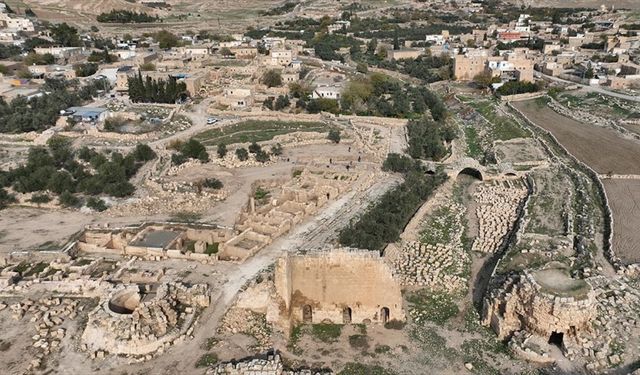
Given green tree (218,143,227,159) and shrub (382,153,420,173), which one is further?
green tree (218,143,227,159)

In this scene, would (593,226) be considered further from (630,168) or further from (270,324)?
(270,324)

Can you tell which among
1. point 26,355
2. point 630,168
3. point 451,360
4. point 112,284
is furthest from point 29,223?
point 630,168

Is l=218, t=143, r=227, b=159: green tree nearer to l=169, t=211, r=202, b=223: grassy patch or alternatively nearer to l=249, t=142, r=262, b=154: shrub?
l=249, t=142, r=262, b=154: shrub

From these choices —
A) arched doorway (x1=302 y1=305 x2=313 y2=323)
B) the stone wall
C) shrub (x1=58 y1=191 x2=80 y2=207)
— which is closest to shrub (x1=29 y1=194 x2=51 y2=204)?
shrub (x1=58 y1=191 x2=80 y2=207)

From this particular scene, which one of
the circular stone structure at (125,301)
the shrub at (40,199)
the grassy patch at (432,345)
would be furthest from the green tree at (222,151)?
the grassy patch at (432,345)

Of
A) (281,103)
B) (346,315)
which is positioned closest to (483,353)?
(346,315)
